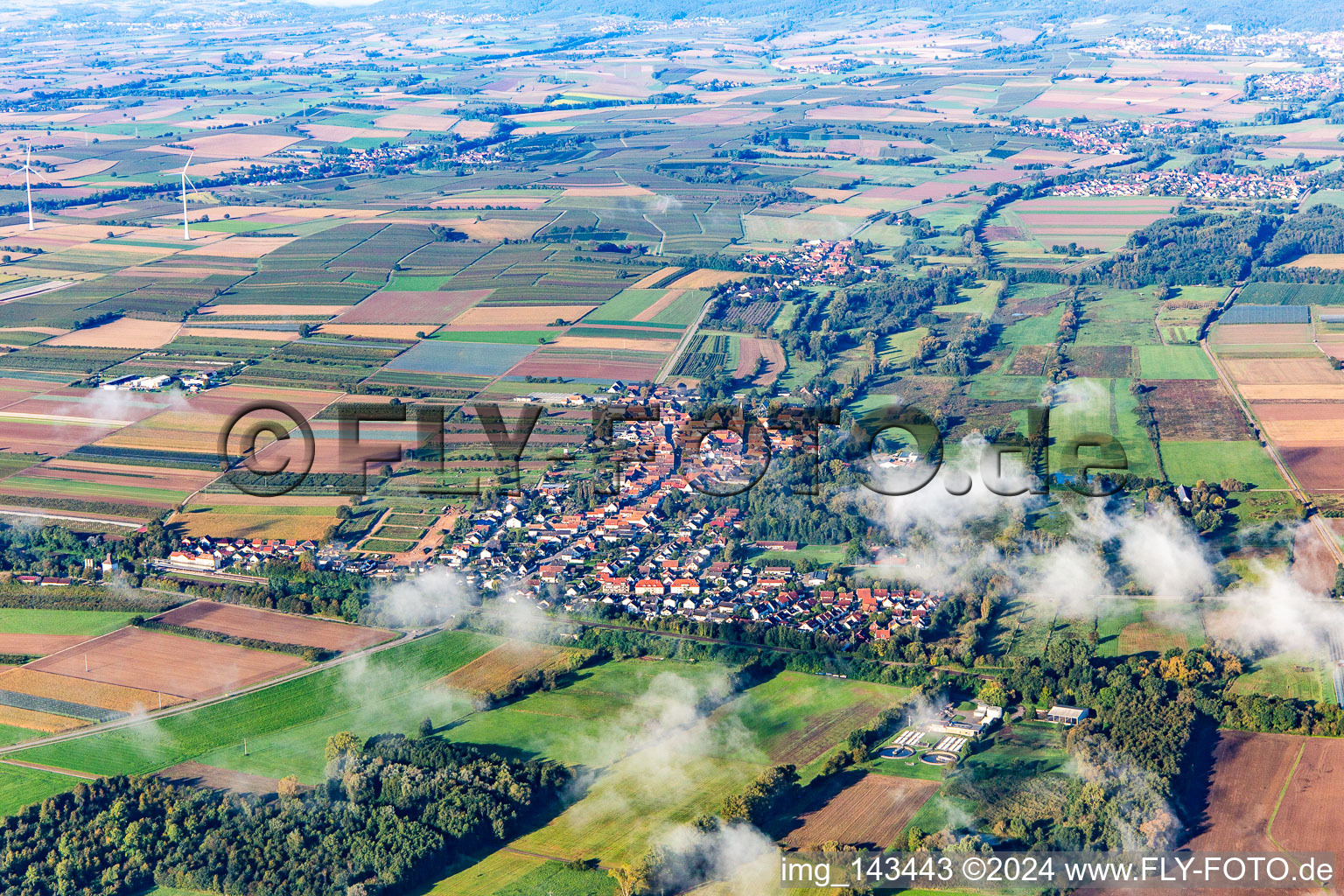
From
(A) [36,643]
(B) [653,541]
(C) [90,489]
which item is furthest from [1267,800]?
(C) [90,489]

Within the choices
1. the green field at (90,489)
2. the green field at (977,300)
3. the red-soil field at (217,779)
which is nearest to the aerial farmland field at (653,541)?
the red-soil field at (217,779)

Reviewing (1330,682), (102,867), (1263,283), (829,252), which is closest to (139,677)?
(102,867)

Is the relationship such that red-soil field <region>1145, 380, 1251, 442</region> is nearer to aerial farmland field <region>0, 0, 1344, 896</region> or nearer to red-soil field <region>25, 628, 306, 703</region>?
aerial farmland field <region>0, 0, 1344, 896</region>

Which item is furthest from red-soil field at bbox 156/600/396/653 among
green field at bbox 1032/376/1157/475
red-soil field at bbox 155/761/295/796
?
green field at bbox 1032/376/1157/475

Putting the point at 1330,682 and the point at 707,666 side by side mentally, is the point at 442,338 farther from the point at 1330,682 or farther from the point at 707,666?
the point at 1330,682

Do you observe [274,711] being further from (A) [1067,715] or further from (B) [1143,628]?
(B) [1143,628]
